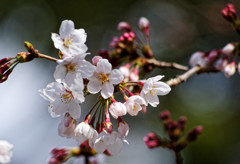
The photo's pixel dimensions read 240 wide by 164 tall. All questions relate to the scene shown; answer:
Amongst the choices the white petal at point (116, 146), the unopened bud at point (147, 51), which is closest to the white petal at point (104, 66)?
the white petal at point (116, 146)

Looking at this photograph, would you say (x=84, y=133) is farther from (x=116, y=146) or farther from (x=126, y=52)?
(x=126, y=52)

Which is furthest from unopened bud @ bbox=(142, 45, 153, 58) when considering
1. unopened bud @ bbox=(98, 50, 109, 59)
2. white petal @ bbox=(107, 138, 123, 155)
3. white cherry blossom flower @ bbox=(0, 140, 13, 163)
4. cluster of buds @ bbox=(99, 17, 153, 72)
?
white cherry blossom flower @ bbox=(0, 140, 13, 163)

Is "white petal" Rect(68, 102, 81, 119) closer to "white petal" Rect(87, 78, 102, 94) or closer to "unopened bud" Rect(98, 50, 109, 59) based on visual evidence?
"white petal" Rect(87, 78, 102, 94)

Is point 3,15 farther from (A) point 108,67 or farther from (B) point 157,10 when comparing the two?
(A) point 108,67

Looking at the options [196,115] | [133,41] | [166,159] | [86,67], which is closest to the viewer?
[86,67]

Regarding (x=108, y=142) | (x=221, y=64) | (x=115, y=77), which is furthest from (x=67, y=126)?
(x=221, y=64)

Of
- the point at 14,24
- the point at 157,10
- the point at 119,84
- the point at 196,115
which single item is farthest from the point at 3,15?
the point at 119,84
